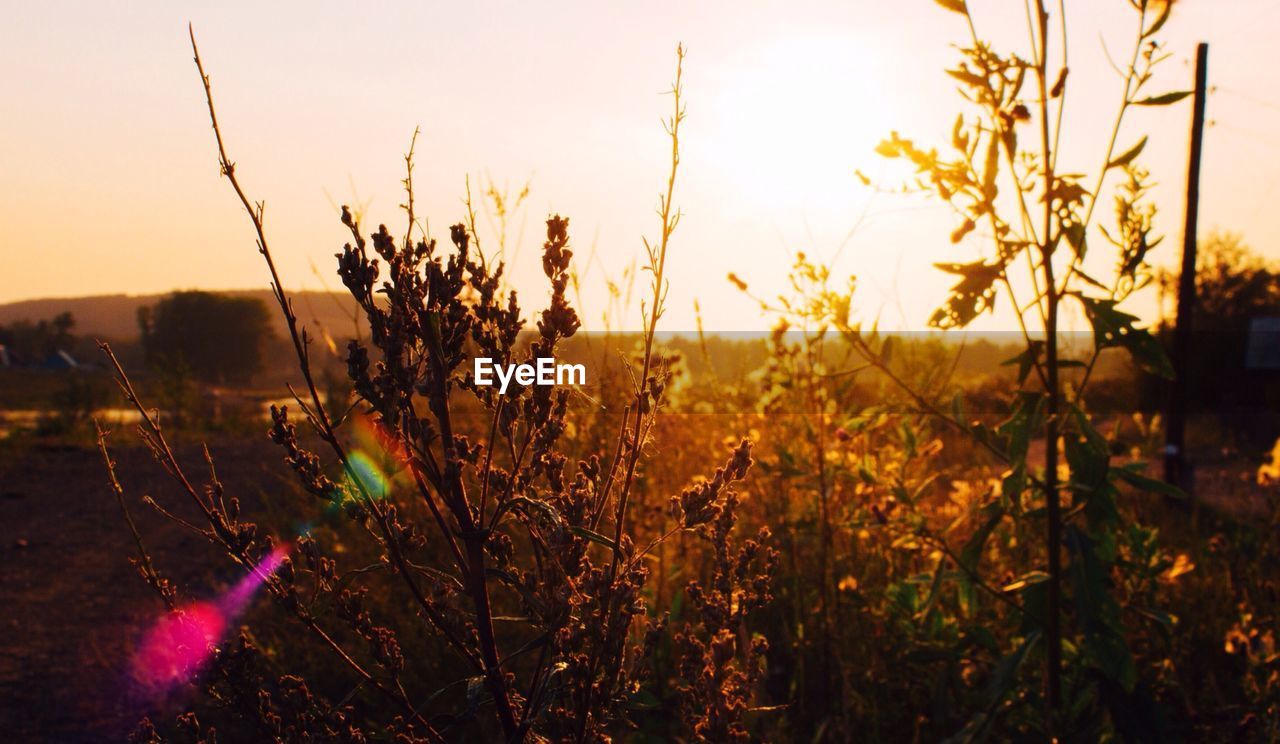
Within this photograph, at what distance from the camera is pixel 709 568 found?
452cm

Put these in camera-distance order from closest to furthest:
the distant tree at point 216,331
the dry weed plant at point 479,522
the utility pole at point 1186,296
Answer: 1. the dry weed plant at point 479,522
2. the utility pole at point 1186,296
3. the distant tree at point 216,331

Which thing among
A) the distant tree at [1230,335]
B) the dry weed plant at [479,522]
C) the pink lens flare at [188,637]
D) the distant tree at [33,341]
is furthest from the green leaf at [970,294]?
the distant tree at [33,341]

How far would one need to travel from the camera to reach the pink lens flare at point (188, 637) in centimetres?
176

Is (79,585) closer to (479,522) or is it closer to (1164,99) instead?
(479,522)

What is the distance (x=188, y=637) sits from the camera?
70.0 inches

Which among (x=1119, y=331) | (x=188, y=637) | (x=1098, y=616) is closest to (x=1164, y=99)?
(x=1119, y=331)

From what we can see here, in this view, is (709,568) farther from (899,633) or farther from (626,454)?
(626,454)

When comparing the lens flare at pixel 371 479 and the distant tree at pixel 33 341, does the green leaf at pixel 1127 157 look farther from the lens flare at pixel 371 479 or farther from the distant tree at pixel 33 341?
the distant tree at pixel 33 341

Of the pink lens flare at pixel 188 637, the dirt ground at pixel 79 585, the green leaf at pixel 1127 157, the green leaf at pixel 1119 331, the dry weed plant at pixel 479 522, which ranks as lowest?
the dirt ground at pixel 79 585

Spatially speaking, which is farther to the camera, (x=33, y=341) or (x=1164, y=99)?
(x=33, y=341)

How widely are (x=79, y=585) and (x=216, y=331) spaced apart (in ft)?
186

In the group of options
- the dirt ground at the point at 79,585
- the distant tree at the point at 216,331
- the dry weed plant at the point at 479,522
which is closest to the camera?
the dry weed plant at the point at 479,522

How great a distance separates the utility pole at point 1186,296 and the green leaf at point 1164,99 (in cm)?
1046

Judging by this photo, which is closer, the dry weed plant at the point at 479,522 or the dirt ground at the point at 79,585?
the dry weed plant at the point at 479,522
